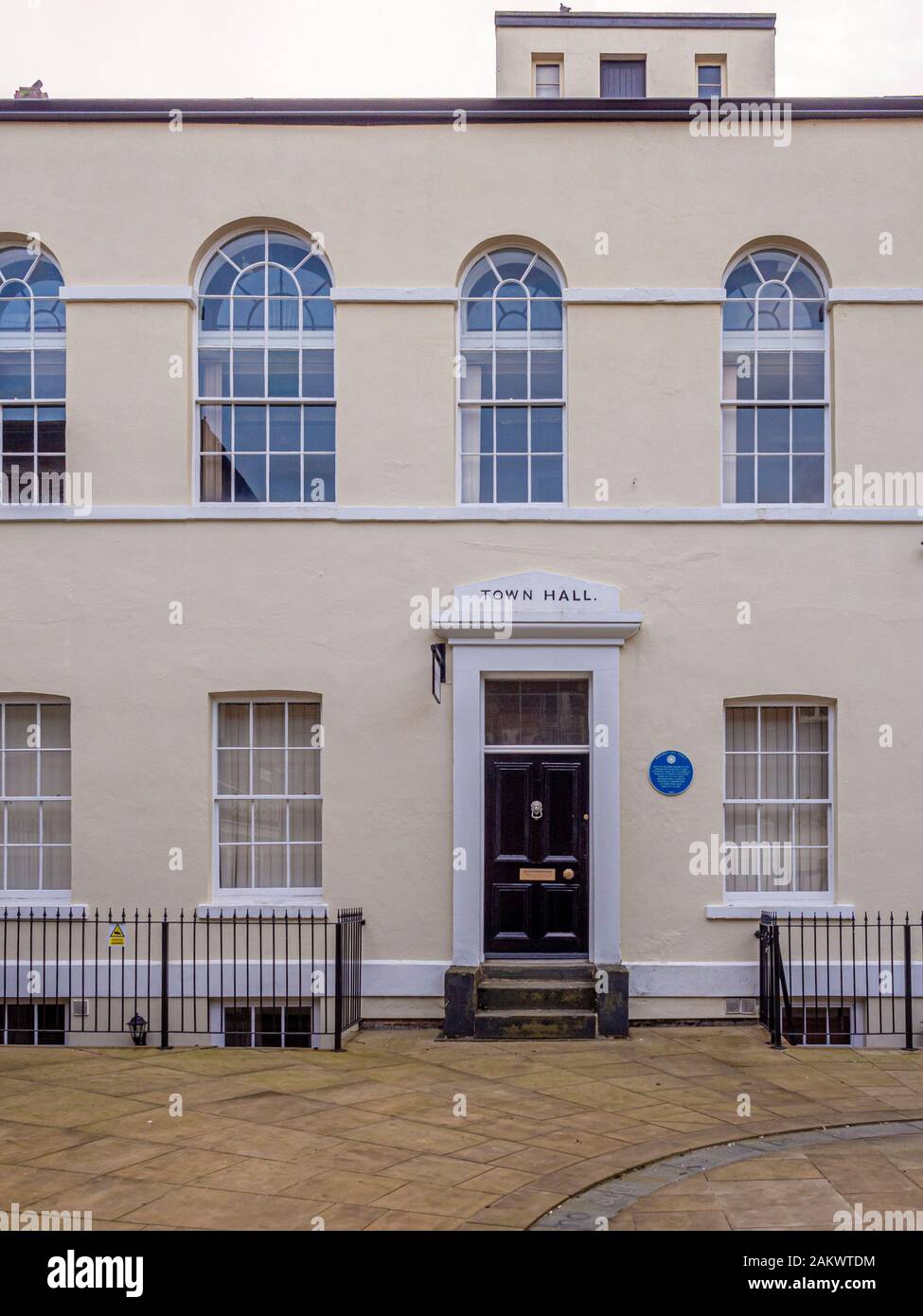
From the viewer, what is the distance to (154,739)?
1173 centimetres

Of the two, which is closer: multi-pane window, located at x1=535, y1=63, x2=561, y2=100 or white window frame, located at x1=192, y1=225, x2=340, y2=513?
white window frame, located at x1=192, y1=225, x2=340, y2=513

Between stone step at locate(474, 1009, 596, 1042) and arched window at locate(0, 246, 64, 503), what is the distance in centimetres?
672

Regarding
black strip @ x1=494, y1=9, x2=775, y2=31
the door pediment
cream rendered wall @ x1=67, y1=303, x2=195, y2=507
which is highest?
black strip @ x1=494, y1=9, x2=775, y2=31

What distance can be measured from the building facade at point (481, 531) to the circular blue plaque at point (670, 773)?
0.04 m

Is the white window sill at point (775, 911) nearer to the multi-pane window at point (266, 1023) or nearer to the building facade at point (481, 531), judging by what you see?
the building facade at point (481, 531)

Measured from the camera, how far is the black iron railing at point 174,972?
11422 millimetres

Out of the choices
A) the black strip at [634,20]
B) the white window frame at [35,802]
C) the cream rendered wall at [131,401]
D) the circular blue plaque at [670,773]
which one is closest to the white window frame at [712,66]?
the black strip at [634,20]

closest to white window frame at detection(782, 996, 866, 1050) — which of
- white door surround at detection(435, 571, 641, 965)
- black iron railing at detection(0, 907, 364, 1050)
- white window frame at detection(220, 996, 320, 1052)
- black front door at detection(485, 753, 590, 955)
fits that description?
white door surround at detection(435, 571, 641, 965)

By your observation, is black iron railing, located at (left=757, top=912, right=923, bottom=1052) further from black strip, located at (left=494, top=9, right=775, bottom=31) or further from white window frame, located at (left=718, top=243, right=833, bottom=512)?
black strip, located at (left=494, top=9, right=775, bottom=31)

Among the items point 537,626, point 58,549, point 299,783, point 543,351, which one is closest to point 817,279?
point 543,351

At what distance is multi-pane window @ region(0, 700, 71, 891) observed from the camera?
39.2 feet

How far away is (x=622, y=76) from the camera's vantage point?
25.5 m

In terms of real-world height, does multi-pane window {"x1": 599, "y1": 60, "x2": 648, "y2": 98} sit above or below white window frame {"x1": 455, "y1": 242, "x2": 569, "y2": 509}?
above

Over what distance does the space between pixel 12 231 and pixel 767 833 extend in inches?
384
